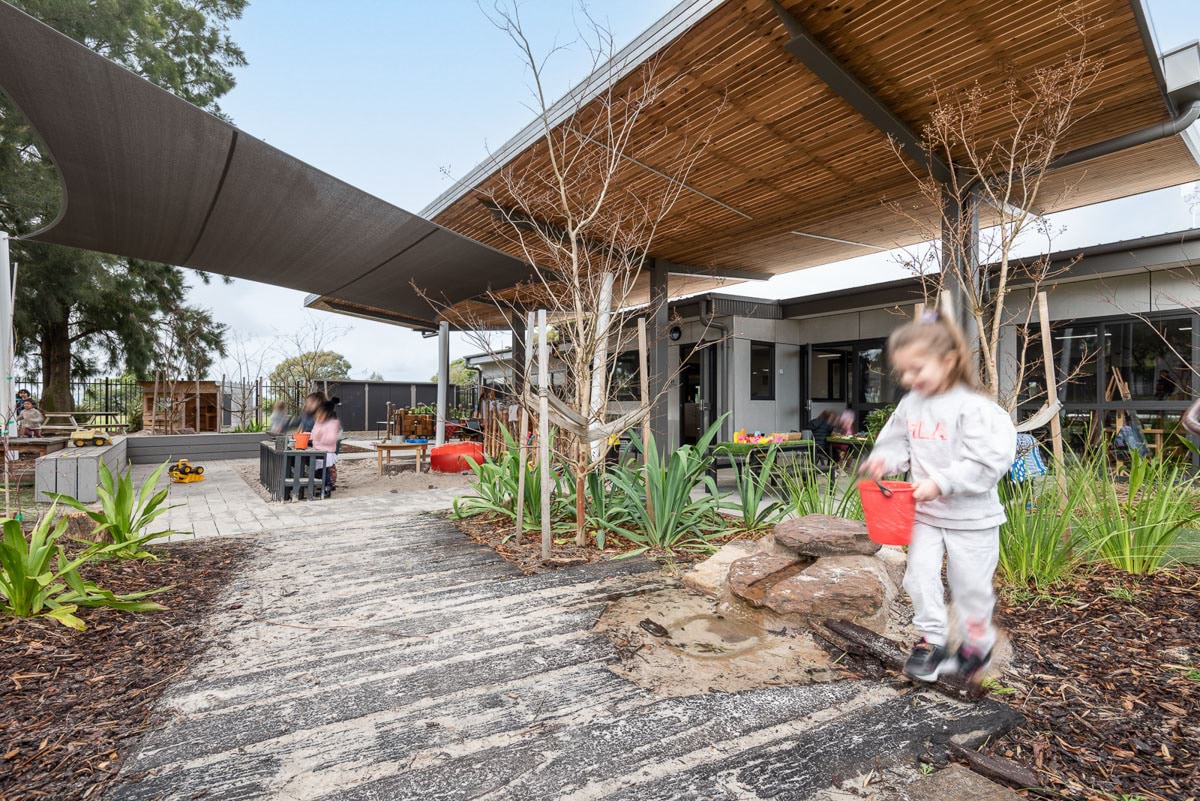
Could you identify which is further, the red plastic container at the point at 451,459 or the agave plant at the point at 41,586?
the red plastic container at the point at 451,459

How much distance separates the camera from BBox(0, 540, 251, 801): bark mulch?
1537mm

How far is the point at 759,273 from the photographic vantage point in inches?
434

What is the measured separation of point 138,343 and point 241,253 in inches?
443

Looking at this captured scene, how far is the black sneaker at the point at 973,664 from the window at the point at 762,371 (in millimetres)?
9094

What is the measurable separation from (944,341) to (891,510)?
0.58 metres

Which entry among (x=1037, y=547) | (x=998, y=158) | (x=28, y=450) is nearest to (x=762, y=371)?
(x=998, y=158)

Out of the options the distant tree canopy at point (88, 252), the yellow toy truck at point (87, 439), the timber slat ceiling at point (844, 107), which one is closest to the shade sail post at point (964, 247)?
the timber slat ceiling at point (844, 107)

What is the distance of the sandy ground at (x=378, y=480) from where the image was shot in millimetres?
7184

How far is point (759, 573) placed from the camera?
281 centimetres

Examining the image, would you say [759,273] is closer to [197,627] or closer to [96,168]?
[96,168]

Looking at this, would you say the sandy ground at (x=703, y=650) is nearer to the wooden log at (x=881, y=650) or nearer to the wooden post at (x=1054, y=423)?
the wooden log at (x=881, y=650)

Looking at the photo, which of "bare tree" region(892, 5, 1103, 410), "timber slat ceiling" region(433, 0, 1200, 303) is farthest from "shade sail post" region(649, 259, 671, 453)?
"bare tree" region(892, 5, 1103, 410)

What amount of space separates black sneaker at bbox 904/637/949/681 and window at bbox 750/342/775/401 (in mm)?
9017

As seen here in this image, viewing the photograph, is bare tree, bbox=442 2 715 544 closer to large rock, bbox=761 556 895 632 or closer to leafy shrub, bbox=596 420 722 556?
leafy shrub, bbox=596 420 722 556
